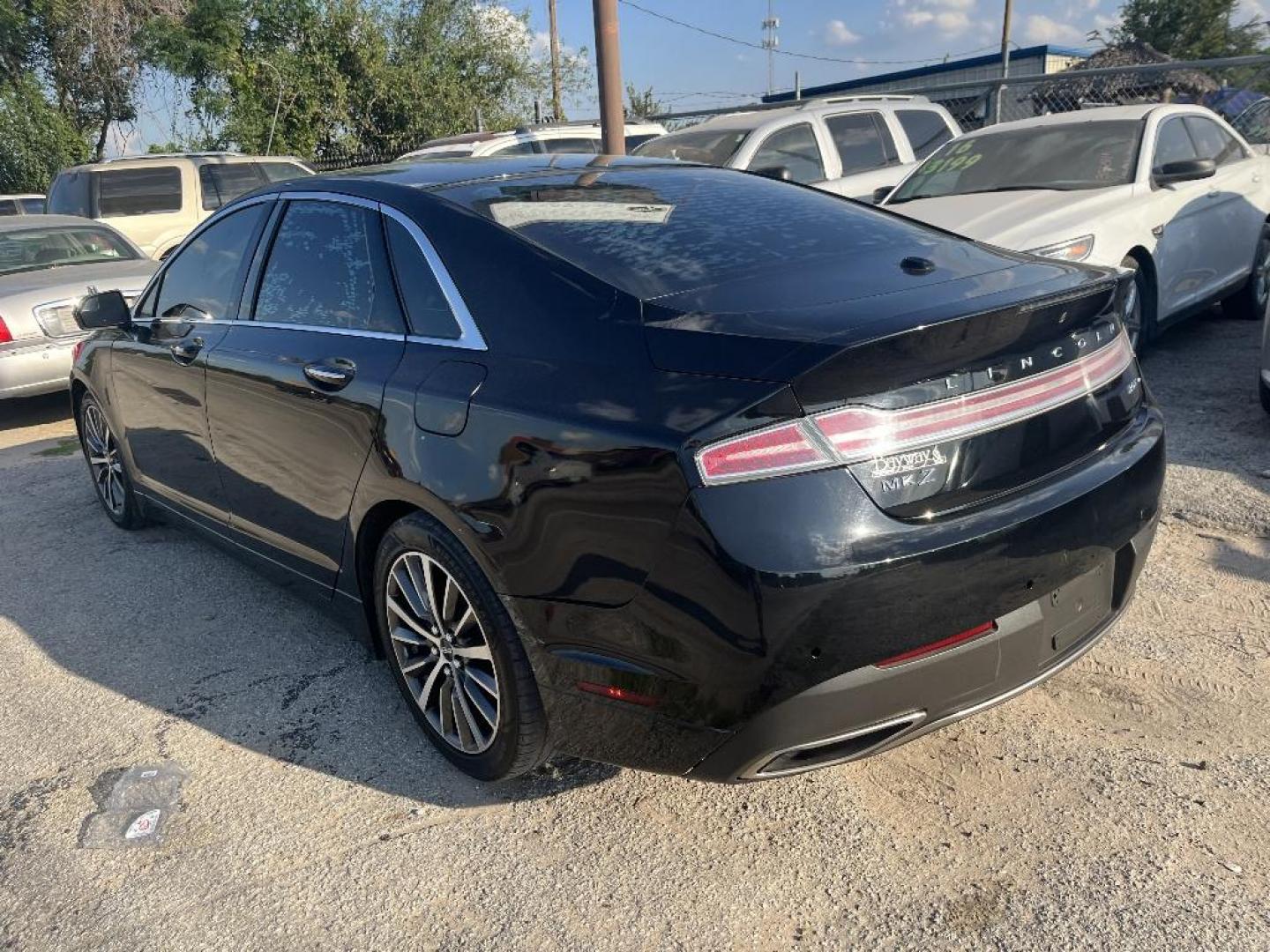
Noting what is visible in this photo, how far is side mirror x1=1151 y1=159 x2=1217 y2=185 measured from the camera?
625 centimetres

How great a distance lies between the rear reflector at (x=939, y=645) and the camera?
2.20 metres

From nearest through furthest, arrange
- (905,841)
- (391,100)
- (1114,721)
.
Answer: (905,841), (1114,721), (391,100)

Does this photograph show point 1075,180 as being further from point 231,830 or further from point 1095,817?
point 231,830

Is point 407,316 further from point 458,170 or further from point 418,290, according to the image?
point 458,170

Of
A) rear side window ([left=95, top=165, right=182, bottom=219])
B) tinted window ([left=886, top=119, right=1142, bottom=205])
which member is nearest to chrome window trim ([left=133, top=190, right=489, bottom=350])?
tinted window ([left=886, top=119, right=1142, bottom=205])

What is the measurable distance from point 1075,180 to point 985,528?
5.23 metres

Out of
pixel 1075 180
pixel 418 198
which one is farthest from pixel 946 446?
pixel 1075 180

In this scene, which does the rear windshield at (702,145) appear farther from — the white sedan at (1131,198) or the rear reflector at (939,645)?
the rear reflector at (939,645)

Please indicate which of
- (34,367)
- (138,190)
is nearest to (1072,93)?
(138,190)

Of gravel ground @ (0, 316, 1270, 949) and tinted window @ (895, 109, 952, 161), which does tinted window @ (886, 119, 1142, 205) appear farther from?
gravel ground @ (0, 316, 1270, 949)

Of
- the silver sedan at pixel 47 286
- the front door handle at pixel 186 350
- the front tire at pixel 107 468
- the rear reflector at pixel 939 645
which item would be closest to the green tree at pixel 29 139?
the silver sedan at pixel 47 286

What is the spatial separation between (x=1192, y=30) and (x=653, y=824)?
44850mm

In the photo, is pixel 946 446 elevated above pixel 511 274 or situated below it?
below

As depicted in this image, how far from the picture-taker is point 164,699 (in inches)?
142
